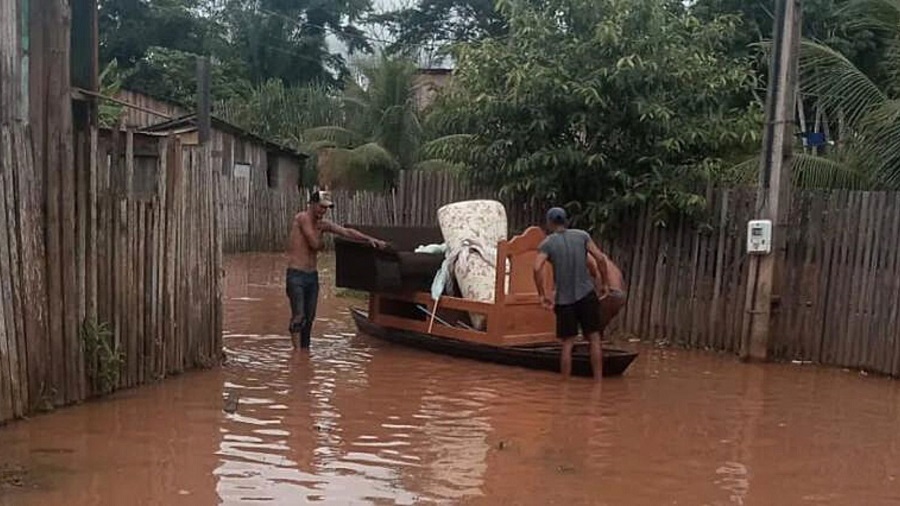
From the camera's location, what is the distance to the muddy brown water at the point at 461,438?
6.14 m

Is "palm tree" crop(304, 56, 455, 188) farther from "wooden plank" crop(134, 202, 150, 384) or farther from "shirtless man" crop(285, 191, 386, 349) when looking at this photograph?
"wooden plank" crop(134, 202, 150, 384)

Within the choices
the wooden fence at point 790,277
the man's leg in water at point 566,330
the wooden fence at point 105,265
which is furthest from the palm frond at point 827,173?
the wooden fence at point 105,265

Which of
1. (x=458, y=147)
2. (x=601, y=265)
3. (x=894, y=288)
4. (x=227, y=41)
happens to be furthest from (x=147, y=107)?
(x=894, y=288)

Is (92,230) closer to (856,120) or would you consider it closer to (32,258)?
(32,258)

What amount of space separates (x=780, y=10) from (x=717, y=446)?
5.52 m

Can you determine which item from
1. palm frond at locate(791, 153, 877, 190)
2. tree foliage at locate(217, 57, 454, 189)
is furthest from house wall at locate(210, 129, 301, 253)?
palm frond at locate(791, 153, 877, 190)

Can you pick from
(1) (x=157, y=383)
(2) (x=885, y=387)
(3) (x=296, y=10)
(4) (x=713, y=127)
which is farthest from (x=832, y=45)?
(3) (x=296, y=10)

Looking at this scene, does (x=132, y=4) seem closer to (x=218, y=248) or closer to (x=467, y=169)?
(x=467, y=169)

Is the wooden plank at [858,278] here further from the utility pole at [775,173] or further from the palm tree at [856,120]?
the palm tree at [856,120]

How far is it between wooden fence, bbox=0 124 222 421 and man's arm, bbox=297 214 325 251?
1.31 m

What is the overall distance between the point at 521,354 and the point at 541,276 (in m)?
0.87

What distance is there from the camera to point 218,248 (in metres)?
9.74

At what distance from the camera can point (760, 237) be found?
35.8 ft

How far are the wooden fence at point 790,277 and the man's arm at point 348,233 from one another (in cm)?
309
